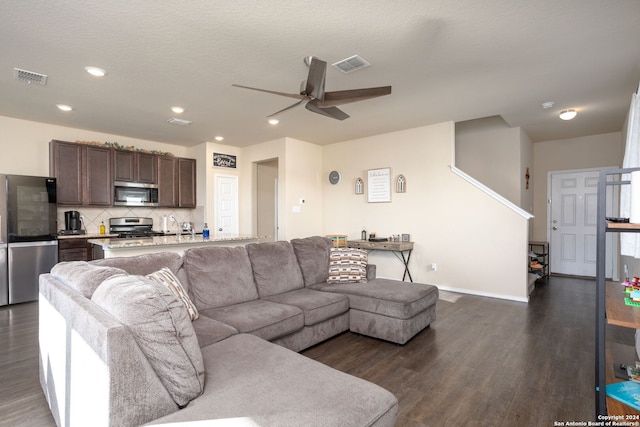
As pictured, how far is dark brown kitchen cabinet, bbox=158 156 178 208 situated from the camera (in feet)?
20.5

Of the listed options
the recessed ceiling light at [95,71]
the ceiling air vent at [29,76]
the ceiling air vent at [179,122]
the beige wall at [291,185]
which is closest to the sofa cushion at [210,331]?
the recessed ceiling light at [95,71]

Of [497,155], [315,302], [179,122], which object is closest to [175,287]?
[315,302]

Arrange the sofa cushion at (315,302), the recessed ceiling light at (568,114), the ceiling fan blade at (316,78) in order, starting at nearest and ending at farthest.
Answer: the ceiling fan blade at (316,78), the sofa cushion at (315,302), the recessed ceiling light at (568,114)

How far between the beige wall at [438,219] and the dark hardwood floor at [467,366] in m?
0.88

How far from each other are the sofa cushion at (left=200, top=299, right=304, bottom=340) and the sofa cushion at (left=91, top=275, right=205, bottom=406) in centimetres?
96

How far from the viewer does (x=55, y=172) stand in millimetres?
4977

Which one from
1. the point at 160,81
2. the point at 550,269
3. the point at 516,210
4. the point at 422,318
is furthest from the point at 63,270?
the point at 550,269

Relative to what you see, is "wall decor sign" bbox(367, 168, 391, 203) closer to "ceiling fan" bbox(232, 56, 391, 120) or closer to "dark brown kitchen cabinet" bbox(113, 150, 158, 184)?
"ceiling fan" bbox(232, 56, 391, 120)

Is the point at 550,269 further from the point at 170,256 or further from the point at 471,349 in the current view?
the point at 170,256

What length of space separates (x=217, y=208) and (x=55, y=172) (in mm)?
2655

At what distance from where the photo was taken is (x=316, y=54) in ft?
9.61

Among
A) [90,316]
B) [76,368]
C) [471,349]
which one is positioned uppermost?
[90,316]

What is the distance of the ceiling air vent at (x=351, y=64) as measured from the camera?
299 centimetres

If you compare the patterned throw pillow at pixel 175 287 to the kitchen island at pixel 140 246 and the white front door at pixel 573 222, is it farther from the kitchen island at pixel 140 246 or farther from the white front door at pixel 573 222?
the white front door at pixel 573 222
